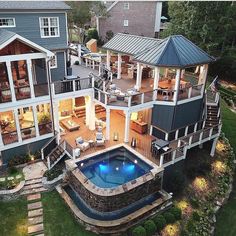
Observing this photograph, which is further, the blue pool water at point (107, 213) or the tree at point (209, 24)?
the tree at point (209, 24)

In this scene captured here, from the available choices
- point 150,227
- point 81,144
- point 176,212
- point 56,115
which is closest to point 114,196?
point 150,227

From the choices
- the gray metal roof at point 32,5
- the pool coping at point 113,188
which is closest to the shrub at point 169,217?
the pool coping at point 113,188

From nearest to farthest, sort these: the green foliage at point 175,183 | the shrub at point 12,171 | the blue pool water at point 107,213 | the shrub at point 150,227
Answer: the shrub at point 150,227, the blue pool water at point 107,213, the green foliage at point 175,183, the shrub at point 12,171

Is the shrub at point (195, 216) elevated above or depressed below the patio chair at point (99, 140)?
below

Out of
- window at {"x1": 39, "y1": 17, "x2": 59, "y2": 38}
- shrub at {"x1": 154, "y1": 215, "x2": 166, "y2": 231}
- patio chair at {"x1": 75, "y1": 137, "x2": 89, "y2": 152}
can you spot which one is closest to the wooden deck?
patio chair at {"x1": 75, "y1": 137, "x2": 89, "y2": 152}

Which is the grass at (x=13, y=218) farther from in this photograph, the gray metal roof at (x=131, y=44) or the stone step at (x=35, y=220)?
the gray metal roof at (x=131, y=44)

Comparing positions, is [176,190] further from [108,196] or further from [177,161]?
[108,196]
